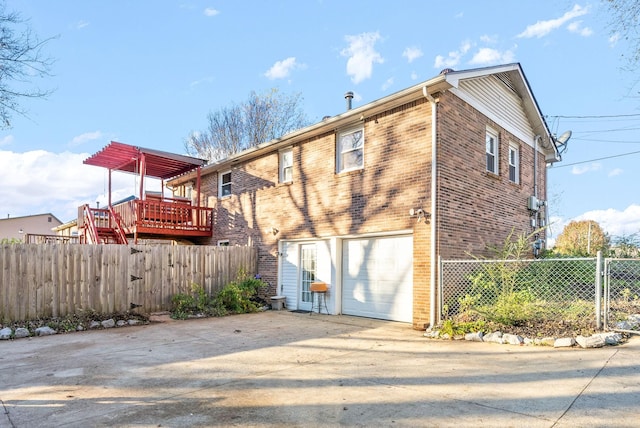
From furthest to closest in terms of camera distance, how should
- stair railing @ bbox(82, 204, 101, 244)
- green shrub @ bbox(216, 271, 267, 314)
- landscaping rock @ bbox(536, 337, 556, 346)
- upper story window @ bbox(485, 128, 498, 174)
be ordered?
stair railing @ bbox(82, 204, 101, 244), green shrub @ bbox(216, 271, 267, 314), upper story window @ bbox(485, 128, 498, 174), landscaping rock @ bbox(536, 337, 556, 346)

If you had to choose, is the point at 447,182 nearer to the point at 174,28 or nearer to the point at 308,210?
the point at 308,210

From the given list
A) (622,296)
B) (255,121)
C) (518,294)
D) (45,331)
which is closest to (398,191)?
(518,294)

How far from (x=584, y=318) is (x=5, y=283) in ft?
37.7

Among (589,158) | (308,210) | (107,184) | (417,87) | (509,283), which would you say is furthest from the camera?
(589,158)

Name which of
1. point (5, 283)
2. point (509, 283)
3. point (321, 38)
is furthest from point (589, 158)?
point (5, 283)

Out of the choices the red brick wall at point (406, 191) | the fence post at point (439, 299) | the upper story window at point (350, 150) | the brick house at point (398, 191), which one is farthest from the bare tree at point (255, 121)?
the fence post at point (439, 299)

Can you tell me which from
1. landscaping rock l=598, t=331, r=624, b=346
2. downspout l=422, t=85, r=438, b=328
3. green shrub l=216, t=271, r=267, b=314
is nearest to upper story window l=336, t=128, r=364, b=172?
downspout l=422, t=85, r=438, b=328

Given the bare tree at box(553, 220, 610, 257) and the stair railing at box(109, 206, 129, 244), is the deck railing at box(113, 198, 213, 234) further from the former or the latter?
the bare tree at box(553, 220, 610, 257)

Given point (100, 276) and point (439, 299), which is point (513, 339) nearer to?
point (439, 299)

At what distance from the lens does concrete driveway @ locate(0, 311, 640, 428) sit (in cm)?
357

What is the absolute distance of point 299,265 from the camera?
38.1 feet

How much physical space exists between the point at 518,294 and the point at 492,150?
4.98 metres

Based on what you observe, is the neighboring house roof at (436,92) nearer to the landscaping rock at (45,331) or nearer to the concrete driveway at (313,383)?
the concrete driveway at (313,383)

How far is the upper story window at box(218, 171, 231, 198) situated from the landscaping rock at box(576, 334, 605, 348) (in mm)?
12045
